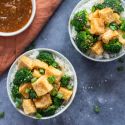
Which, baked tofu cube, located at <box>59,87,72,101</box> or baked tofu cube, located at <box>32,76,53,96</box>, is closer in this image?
baked tofu cube, located at <box>32,76,53,96</box>

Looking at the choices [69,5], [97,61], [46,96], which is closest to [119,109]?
[97,61]

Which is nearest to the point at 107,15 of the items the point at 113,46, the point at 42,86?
the point at 113,46

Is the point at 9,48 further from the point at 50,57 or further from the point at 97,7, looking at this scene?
the point at 97,7

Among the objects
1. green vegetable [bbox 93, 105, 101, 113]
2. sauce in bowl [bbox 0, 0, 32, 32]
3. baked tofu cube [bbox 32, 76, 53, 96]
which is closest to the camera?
baked tofu cube [bbox 32, 76, 53, 96]

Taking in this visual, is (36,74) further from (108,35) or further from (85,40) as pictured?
(108,35)

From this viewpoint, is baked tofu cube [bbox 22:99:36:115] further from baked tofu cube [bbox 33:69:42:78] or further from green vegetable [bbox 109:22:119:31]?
green vegetable [bbox 109:22:119:31]

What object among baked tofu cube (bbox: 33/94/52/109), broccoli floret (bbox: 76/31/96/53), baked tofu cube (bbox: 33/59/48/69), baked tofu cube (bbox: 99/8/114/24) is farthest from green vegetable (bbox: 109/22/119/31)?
baked tofu cube (bbox: 33/94/52/109)
